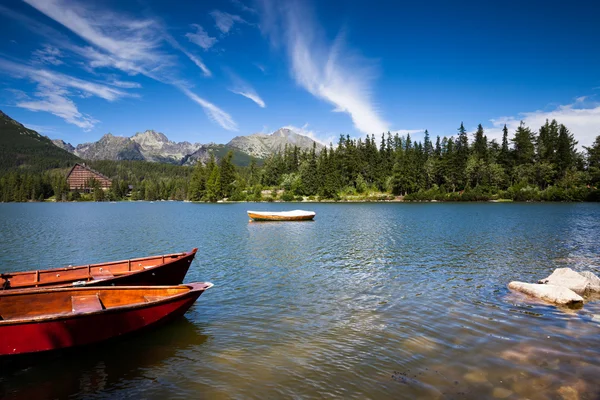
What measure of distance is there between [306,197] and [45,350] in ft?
456

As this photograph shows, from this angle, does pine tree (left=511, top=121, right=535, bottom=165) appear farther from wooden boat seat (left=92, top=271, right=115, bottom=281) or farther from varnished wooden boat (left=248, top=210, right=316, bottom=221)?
wooden boat seat (left=92, top=271, right=115, bottom=281)

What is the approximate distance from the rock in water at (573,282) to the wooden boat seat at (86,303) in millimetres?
19302

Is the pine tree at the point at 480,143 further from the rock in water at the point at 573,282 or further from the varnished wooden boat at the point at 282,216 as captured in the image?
the rock in water at the point at 573,282

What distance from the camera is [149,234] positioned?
43188 millimetres

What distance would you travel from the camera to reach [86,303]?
11344mm

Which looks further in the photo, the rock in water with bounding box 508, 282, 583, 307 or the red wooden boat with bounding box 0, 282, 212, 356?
the rock in water with bounding box 508, 282, 583, 307

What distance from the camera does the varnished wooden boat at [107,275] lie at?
14.5 metres

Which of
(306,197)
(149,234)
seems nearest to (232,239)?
(149,234)

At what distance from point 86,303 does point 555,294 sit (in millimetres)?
18124

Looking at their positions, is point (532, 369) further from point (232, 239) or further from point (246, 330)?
point (232, 239)

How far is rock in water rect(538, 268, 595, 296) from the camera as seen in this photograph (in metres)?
15.8

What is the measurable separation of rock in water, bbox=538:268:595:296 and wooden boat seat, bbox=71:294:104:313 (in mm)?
19302

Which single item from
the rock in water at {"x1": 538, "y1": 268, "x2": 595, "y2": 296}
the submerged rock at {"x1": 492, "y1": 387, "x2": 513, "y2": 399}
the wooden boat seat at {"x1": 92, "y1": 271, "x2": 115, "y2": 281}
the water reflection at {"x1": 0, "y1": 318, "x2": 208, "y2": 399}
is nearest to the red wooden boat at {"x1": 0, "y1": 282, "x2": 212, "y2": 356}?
the water reflection at {"x1": 0, "y1": 318, "x2": 208, "y2": 399}

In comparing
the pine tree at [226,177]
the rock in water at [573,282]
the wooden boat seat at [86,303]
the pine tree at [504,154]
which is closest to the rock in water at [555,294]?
the rock in water at [573,282]
